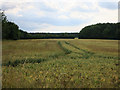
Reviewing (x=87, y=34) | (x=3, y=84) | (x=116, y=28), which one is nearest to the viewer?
(x=3, y=84)

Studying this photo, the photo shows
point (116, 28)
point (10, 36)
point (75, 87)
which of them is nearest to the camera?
point (75, 87)

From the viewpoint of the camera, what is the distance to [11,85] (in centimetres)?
612

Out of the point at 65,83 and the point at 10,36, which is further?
the point at 10,36

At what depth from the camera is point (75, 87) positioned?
19.5 ft

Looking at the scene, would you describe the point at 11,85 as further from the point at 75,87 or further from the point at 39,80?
the point at 75,87

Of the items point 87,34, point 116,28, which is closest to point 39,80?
point 116,28

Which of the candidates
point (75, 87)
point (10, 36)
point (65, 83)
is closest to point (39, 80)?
point (65, 83)

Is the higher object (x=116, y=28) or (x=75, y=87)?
(x=116, y=28)

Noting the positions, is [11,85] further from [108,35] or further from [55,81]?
[108,35]

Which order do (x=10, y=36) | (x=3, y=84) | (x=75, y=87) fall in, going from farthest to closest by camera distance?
→ (x=10, y=36), (x=3, y=84), (x=75, y=87)

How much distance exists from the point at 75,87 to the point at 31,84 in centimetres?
186

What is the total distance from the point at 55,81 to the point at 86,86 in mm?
1415

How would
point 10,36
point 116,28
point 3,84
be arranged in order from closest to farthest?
point 3,84 < point 10,36 < point 116,28

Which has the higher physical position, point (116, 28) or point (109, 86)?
point (116, 28)
